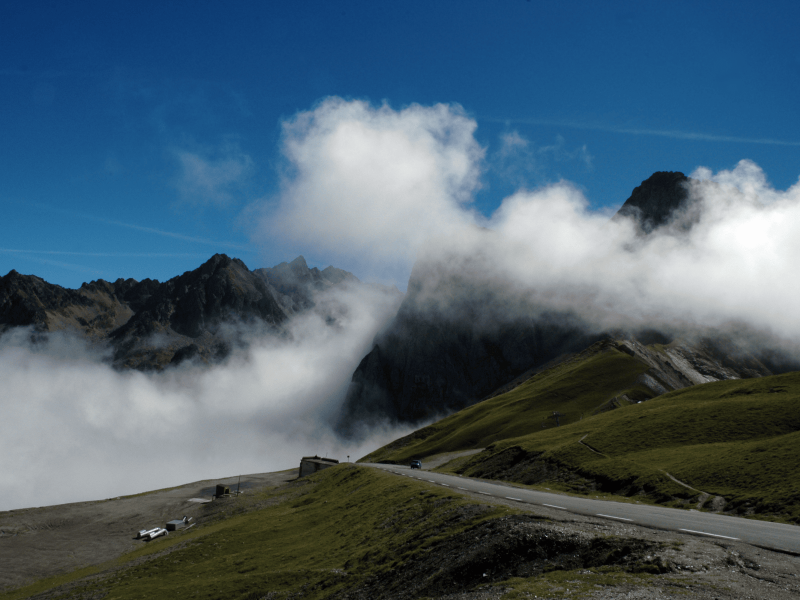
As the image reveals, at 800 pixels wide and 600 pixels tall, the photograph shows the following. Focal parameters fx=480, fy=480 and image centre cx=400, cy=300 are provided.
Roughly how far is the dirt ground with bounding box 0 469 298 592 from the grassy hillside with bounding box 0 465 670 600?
19.5 metres

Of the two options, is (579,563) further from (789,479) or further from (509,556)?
(789,479)

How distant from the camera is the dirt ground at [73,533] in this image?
3071 inches

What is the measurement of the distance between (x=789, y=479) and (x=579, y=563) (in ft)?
138

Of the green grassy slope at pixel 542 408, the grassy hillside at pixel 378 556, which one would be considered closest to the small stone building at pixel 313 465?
the green grassy slope at pixel 542 408

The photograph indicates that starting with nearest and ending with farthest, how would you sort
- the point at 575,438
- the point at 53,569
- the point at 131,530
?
the point at 53,569
the point at 575,438
the point at 131,530

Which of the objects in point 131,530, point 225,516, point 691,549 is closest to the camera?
point 691,549

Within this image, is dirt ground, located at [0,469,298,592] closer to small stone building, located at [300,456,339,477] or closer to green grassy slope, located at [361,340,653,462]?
small stone building, located at [300,456,339,477]

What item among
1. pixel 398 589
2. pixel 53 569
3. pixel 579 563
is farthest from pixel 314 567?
pixel 53 569

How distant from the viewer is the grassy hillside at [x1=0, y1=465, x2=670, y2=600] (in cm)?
2228

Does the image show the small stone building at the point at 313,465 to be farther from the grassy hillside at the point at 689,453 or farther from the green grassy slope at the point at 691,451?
the green grassy slope at the point at 691,451

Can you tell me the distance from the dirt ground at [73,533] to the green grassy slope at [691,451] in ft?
239

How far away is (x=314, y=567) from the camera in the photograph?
38.1 metres

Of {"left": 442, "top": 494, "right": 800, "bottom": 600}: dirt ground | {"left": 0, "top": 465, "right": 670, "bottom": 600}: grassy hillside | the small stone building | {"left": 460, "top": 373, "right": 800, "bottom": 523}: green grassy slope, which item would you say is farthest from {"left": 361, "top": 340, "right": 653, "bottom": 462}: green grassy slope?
{"left": 442, "top": 494, "right": 800, "bottom": 600}: dirt ground

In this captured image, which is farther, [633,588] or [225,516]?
[225,516]
